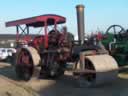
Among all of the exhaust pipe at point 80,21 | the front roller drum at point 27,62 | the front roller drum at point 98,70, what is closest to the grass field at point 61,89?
the front roller drum at point 98,70

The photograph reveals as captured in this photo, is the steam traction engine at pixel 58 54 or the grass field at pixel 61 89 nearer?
the grass field at pixel 61 89

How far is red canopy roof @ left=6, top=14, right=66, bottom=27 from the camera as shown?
12484mm

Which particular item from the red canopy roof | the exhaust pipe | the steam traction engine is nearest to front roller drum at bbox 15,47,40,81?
the steam traction engine

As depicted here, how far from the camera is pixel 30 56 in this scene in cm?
1250

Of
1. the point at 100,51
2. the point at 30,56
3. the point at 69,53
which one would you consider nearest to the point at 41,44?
the point at 30,56

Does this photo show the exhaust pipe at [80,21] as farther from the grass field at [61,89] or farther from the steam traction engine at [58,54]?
the grass field at [61,89]

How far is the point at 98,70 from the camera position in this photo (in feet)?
33.0

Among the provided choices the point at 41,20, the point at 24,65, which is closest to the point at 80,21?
the point at 41,20

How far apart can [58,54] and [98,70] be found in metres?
2.32

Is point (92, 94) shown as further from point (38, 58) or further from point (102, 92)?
point (38, 58)

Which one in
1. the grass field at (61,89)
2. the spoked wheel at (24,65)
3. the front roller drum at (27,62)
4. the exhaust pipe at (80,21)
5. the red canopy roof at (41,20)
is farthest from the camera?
the spoked wheel at (24,65)

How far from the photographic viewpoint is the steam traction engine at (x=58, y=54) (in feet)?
34.2

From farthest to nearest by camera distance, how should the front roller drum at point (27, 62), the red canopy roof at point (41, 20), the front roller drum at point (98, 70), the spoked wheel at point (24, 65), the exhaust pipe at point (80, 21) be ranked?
the spoked wheel at point (24, 65), the red canopy roof at point (41, 20), the front roller drum at point (27, 62), the exhaust pipe at point (80, 21), the front roller drum at point (98, 70)

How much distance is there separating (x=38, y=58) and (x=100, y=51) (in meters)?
2.32
